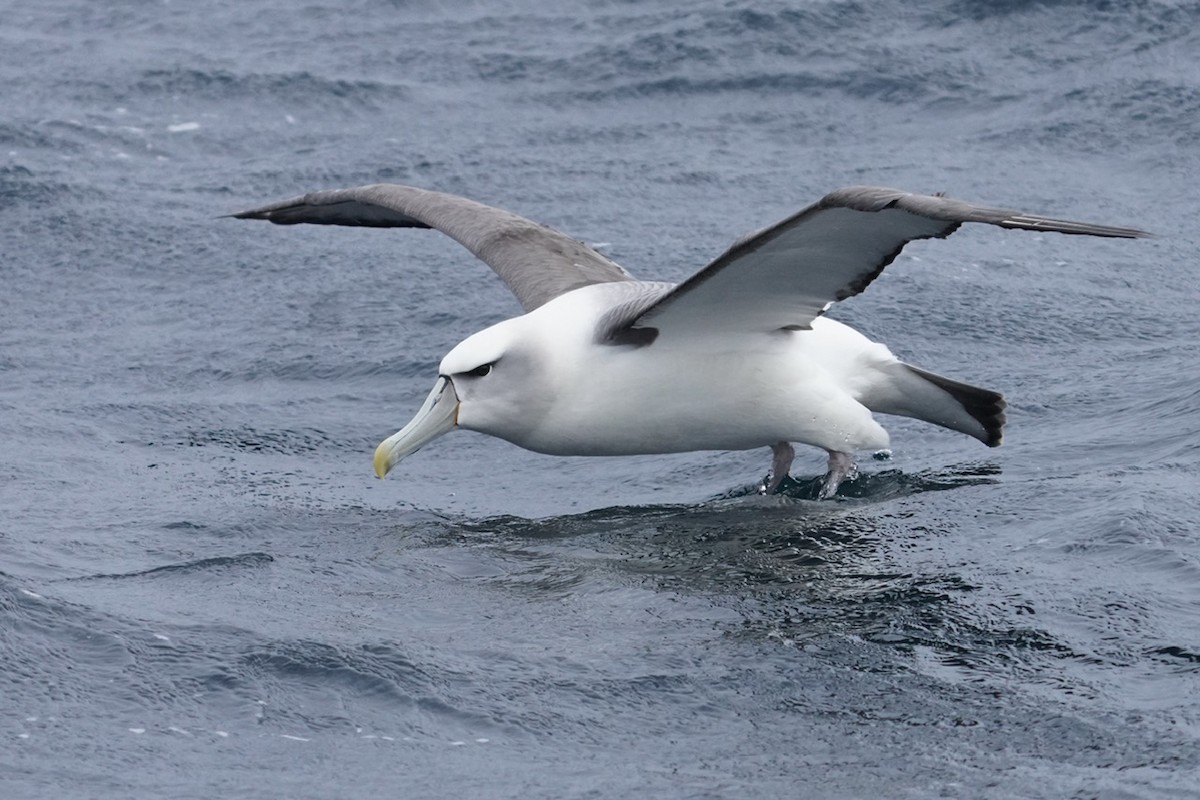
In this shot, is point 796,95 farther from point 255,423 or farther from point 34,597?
point 34,597

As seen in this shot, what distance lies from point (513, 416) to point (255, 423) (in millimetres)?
2702

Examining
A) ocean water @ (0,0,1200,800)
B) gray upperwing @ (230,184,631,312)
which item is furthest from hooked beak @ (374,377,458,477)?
gray upperwing @ (230,184,631,312)

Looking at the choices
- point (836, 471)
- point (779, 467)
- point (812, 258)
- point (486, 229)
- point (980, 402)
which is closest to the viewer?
point (812, 258)

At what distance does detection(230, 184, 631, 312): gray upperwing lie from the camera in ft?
29.0

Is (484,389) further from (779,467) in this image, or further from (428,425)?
(779,467)

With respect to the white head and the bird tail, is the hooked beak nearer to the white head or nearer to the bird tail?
the white head

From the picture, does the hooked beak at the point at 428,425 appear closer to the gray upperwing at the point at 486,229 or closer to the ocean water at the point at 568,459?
the ocean water at the point at 568,459

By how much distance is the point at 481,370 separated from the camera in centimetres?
765

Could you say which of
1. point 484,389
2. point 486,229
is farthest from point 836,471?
point 486,229

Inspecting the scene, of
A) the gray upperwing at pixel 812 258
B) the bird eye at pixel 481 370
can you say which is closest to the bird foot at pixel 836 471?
the gray upperwing at pixel 812 258

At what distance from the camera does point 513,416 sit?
770cm

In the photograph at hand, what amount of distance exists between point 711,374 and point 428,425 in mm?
1249

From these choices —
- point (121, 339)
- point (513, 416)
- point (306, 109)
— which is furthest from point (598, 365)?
point (306, 109)

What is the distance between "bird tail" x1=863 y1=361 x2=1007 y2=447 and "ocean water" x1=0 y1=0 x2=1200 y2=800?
0.21 m
